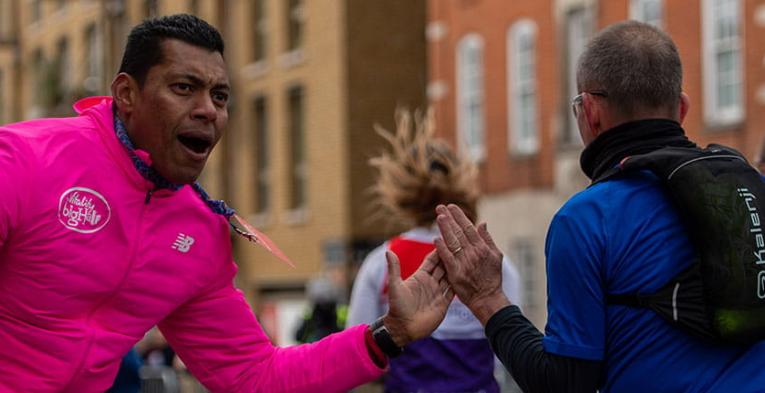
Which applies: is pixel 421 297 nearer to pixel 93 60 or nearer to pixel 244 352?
pixel 244 352

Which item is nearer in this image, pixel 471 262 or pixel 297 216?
pixel 471 262

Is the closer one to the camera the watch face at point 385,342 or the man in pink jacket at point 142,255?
the man in pink jacket at point 142,255

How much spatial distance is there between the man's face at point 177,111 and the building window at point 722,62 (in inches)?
721

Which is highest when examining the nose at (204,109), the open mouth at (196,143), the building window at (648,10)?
the building window at (648,10)

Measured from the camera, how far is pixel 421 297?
4.58 metres

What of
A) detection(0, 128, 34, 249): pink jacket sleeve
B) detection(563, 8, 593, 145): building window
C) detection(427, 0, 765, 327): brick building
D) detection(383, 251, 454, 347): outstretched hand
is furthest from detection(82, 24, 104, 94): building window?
detection(0, 128, 34, 249): pink jacket sleeve

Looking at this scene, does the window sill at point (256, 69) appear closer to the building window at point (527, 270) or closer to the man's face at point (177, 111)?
the building window at point (527, 270)

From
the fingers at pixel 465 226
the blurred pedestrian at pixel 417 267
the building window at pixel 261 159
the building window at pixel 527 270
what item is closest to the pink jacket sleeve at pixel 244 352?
the fingers at pixel 465 226

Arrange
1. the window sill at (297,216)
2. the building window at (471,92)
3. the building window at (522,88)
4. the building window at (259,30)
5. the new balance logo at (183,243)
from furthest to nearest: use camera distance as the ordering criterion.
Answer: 1. the building window at (259,30)
2. the window sill at (297,216)
3. the building window at (471,92)
4. the building window at (522,88)
5. the new balance logo at (183,243)

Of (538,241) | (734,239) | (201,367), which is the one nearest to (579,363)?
(734,239)

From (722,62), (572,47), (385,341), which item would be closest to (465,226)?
(385,341)

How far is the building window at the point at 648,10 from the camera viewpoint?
78.3 ft

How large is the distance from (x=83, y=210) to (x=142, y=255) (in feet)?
0.85

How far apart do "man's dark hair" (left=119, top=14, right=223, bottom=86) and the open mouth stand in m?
0.21
